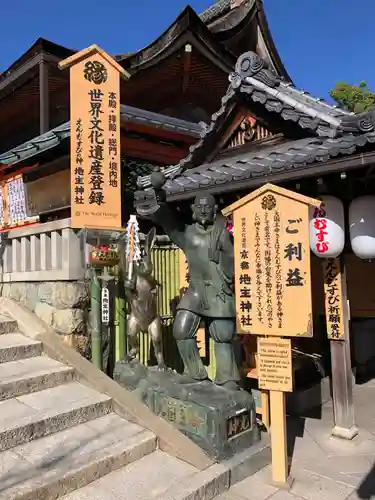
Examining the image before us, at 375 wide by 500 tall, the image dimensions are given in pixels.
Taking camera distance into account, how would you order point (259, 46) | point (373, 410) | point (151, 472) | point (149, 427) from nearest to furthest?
point (151, 472) < point (149, 427) < point (373, 410) < point (259, 46)

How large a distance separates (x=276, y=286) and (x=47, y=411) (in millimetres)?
2815

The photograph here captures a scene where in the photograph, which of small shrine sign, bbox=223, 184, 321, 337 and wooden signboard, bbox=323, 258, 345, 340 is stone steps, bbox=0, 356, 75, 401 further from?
wooden signboard, bbox=323, 258, 345, 340

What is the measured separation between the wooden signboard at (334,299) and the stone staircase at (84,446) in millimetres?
1764

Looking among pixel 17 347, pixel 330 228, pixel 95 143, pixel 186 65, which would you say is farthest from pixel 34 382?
pixel 186 65

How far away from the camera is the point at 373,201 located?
4.98 meters

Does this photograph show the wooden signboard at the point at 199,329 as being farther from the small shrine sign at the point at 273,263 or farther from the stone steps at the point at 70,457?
the small shrine sign at the point at 273,263

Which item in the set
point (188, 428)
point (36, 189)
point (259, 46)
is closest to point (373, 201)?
point (188, 428)

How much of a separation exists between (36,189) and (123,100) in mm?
4062

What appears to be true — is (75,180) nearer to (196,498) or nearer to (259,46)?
(196,498)

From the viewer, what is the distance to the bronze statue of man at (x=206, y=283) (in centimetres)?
514

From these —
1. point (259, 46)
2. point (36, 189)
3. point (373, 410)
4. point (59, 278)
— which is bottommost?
point (373, 410)

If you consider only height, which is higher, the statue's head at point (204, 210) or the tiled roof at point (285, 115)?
the tiled roof at point (285, 115)

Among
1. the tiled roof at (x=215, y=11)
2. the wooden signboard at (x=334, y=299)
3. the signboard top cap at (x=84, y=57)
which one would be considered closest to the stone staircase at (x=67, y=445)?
the wooden signboard at (x=334, y=299)

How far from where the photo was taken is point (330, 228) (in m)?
5.13
